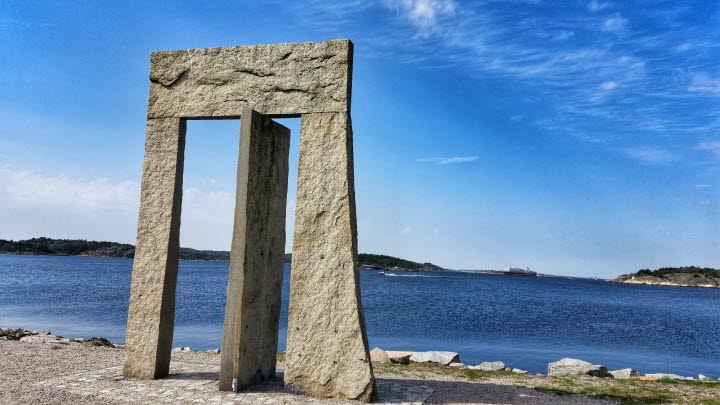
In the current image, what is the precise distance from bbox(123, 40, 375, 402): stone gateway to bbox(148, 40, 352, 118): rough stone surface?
2 centimetres

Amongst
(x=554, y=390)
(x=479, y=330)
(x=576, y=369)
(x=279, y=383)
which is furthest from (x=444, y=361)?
(x=479, y=330)

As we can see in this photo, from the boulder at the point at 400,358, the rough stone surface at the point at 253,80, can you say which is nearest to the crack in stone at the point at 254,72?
the rough stone surface at the point at 253,80

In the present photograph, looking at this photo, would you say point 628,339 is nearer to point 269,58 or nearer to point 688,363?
point 688,363

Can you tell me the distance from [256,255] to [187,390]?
7.21ft

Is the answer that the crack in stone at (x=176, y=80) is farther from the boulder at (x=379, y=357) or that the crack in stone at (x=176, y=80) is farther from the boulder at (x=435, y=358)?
the boulder at (x=435, y=358)

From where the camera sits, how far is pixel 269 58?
8.55 metres

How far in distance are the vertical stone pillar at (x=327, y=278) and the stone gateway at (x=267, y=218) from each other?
0.05ft

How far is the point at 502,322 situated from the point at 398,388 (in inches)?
992

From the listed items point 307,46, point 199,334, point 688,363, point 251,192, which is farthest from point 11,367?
point 688,363

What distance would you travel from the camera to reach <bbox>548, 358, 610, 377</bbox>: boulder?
12.2 metres

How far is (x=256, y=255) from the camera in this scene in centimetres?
844

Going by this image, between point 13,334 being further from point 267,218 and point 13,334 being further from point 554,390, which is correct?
point 554,390

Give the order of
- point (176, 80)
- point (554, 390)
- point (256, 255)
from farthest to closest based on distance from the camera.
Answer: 1. point (554, 390)
2. point (176, 80)
3. point (256, 255)

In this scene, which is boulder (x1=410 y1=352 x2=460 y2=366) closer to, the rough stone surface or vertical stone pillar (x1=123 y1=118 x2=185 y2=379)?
vertical stone pillar (x1=123 y1=118 x2=185 y2=379)
